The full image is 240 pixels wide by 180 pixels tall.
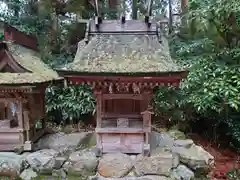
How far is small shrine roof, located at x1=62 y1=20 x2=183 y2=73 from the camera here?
472cm

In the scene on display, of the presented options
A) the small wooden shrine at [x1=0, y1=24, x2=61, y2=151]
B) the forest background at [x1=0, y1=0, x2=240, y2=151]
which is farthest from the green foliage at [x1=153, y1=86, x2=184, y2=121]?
the small wooden shrine at [x1=0, y1=24, x2=61, y2=151]

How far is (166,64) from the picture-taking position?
4852 millimetres

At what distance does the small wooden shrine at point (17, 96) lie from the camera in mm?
5371

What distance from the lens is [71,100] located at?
8.96 metres

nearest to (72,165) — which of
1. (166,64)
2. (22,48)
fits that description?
(166,64)

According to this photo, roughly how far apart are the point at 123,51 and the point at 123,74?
2.91 ft

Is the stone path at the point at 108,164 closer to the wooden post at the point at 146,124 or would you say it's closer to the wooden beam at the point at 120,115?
the wooden post at the point at 146,124

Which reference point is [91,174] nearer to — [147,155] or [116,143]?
[116,143]

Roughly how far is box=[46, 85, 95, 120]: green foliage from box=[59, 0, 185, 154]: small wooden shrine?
3258 millimetres

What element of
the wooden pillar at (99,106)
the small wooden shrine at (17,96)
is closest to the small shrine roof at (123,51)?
the wooden pillar at (99,106)

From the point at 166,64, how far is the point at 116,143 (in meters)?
2.11

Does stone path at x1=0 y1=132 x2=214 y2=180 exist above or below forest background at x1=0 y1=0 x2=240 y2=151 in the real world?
below

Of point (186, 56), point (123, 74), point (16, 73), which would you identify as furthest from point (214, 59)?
point (16, 73)

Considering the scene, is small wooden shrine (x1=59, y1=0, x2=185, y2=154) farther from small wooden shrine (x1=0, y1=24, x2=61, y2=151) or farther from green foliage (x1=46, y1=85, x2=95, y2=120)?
green foliage (x1=46, y1=85, x2=95, y2=120)
